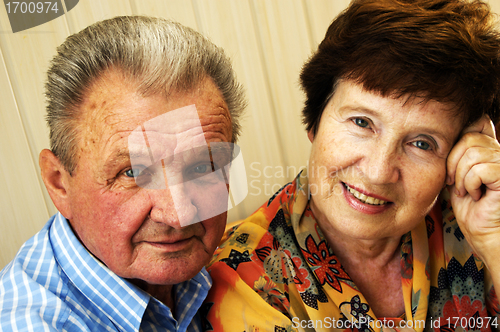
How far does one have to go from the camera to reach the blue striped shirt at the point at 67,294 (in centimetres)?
92

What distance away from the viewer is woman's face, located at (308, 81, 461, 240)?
3.98ft

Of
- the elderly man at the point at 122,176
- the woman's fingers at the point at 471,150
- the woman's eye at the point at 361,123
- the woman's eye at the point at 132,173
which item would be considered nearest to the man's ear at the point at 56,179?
the elderly man at the point at 122,176

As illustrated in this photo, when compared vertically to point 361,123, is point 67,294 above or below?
below

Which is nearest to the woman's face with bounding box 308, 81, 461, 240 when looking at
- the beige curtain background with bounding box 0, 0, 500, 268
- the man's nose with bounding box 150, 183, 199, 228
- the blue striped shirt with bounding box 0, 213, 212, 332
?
the man's nose with bounding box 150, 183, 199, 228

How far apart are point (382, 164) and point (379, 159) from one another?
0.7 inches

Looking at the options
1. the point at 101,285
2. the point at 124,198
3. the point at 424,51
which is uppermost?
the point at 424,51

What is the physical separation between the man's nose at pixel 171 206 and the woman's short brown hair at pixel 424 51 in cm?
65

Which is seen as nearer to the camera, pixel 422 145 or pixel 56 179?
pixel 56 179

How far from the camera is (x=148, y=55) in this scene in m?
1.03

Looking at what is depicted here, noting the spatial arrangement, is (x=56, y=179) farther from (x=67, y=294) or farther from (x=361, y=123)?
(x=361, y=123)

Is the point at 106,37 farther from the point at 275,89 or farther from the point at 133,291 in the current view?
the point at 275,89

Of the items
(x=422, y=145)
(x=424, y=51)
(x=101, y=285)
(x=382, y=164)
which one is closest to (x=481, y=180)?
(x=422, y=145)

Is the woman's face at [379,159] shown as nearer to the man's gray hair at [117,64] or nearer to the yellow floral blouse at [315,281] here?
the yellow floral blouse at [315,281]

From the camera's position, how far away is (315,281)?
53.4 inches
